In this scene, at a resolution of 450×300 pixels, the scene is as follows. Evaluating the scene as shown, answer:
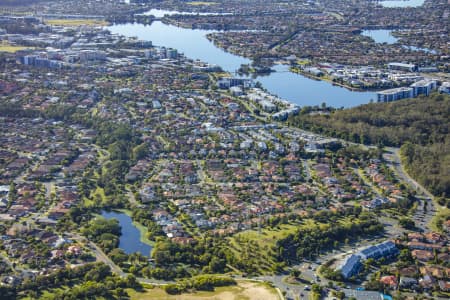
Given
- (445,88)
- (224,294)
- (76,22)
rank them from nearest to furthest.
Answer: (224,294) < (445,88) < (76,22)

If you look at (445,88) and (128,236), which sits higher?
(445,88)

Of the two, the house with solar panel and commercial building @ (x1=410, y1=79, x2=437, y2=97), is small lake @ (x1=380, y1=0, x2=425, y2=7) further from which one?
the house with solar panel

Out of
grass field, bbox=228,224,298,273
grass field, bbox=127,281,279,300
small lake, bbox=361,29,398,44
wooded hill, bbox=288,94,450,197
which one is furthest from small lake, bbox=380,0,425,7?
grass field, bbox=127,281,279,300

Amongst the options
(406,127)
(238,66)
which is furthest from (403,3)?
(406,127)

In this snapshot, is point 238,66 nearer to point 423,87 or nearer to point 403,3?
point 423,87

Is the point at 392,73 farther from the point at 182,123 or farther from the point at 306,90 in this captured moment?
the point at 182,123

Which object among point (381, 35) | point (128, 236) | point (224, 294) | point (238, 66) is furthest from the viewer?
point (381, 35)

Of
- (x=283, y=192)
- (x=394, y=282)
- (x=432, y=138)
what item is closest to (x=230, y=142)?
(x=283, y=192)
